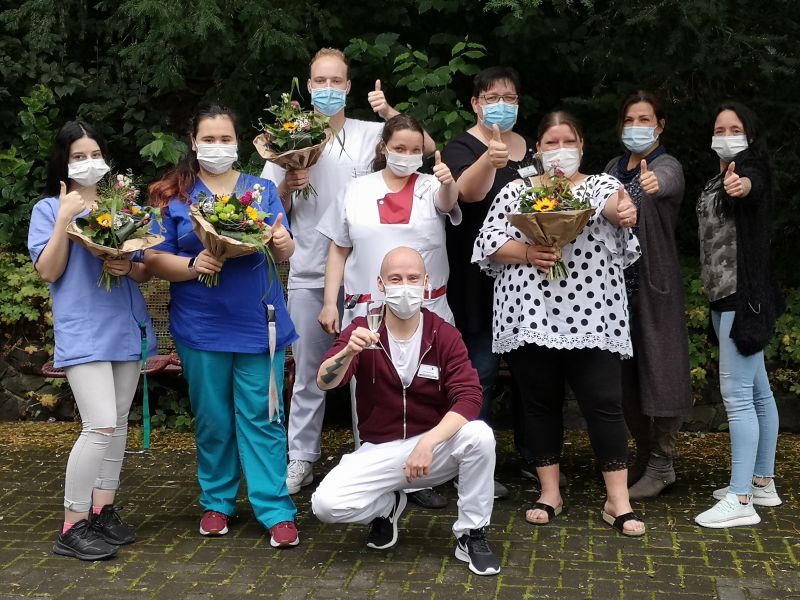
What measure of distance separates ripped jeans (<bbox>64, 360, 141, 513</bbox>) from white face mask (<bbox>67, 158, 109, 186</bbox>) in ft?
2.89

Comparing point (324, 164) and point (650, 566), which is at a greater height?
point (324, 164)

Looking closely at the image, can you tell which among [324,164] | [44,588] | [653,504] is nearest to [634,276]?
[653,504]

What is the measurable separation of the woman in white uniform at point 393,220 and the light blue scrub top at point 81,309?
1178 millimetres

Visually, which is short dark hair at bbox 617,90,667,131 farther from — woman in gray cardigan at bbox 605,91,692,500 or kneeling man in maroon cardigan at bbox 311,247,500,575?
kneeling man in maroon cardigan at bbox 311,247,500,575

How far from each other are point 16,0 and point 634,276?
5.62m

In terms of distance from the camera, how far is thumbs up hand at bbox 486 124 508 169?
17.7ft

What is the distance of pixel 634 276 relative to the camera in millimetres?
5879

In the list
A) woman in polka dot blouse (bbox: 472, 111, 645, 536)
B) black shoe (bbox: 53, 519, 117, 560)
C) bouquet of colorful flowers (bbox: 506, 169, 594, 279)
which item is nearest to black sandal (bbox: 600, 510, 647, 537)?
woman in polka dot blouse (bbox: 472, 111, 645, 536)

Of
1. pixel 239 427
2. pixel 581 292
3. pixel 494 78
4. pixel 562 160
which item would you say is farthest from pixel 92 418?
pixel 494 78

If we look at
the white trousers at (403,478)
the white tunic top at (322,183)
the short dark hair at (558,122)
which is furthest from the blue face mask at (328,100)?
the white trousers at (403,478)

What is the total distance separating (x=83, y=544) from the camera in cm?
522

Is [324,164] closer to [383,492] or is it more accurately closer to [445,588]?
[383,492]

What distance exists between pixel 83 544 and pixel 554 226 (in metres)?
2.72

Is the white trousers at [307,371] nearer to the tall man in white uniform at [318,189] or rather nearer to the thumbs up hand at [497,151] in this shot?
the tall man in white uniform at [318,189]
